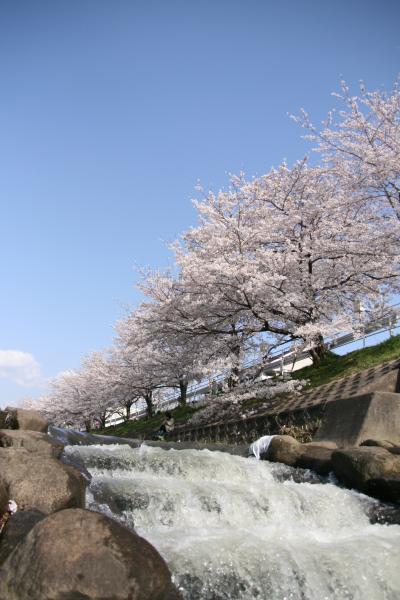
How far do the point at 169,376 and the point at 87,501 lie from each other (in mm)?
21264

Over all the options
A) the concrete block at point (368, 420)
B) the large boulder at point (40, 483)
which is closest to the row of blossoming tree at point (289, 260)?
the concrete block at point (368, 420)

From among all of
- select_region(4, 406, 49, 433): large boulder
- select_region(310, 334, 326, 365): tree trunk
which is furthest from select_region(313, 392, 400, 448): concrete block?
select_region(310, 334, 326, 365): tree trunk

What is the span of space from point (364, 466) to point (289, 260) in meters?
10.2

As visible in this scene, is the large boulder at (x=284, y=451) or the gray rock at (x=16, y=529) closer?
the gray rock at (x=16, y=529)

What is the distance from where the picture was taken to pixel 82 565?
10.8 feet

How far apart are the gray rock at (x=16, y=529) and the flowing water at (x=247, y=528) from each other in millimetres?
1267

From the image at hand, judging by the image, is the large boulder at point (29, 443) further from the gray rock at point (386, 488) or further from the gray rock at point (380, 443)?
the gray rock at point (380, 443)

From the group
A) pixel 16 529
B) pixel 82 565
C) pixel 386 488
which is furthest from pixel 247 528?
pixel 82 565

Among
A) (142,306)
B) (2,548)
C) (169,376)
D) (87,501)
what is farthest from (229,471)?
(169,376)

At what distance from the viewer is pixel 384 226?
60.6 feet

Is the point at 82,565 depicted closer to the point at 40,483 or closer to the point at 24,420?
the point at 40,483

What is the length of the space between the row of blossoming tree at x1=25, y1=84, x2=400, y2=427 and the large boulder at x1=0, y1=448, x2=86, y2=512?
10.2m

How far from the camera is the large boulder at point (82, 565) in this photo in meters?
3.22

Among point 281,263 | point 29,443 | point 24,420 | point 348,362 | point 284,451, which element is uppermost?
point 281,263
